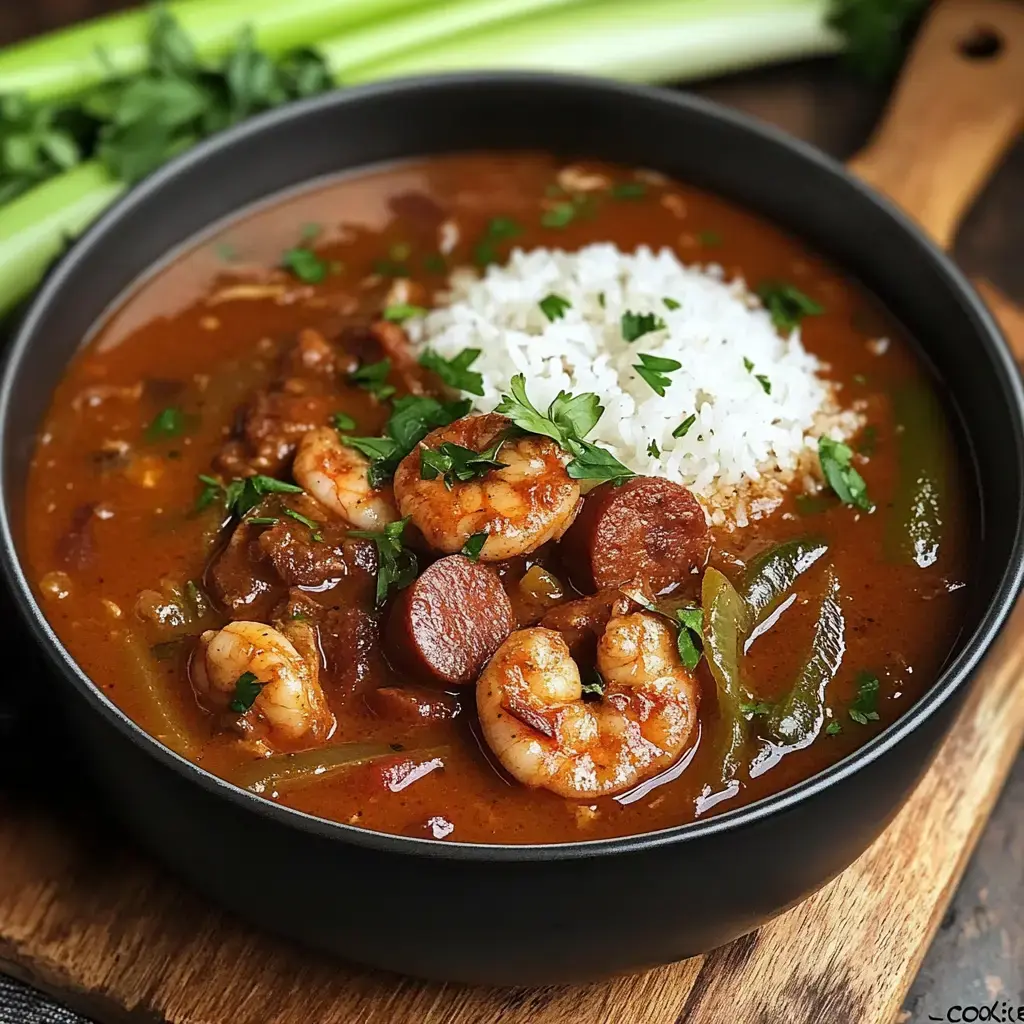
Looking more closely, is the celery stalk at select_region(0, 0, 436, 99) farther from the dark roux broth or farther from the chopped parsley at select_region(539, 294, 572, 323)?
the chopped parsley at select_region(539, 294, 572, 323)

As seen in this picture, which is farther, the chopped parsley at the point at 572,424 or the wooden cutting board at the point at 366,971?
the chopped parsley at the point at 572,424

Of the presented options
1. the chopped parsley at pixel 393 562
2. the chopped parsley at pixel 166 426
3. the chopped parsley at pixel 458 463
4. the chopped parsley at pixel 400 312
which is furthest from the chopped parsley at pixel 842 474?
the chopped parsley at pixel 166 426

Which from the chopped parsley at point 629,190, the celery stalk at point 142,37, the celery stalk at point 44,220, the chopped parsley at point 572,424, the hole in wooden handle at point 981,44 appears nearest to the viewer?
the chopped parsley at point 572,424

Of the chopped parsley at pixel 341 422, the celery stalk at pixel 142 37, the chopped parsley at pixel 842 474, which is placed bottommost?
the chopped parsley at pixel 842 474

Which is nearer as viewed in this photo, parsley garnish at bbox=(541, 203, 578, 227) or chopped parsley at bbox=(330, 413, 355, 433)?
chopped parsley at bbox=(330, 413, 355, 433)

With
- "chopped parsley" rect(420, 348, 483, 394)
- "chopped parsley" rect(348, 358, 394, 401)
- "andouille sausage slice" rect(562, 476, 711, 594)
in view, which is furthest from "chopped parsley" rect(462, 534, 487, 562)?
"chopped parsley" rect(348, 358, 394, 401)

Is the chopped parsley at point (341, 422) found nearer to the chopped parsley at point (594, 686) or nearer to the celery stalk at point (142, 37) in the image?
the chopped parsley at point (594, 686)

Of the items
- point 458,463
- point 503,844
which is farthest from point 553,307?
point 503,844
